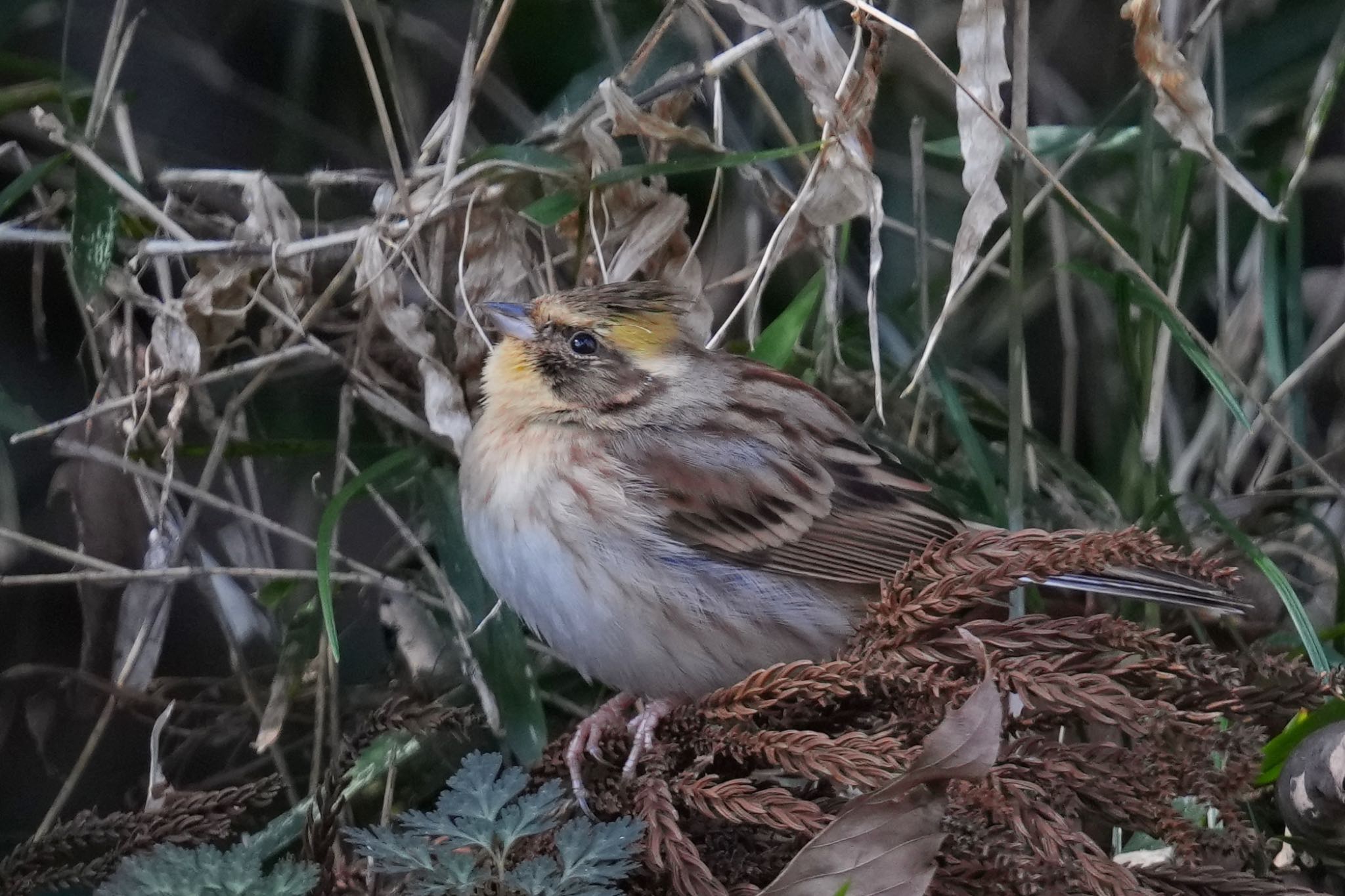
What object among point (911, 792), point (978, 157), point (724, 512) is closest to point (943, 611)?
point (911, 792)

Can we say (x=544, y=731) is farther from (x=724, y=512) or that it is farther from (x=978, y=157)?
(x=978, y=157)

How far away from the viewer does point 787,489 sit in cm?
184

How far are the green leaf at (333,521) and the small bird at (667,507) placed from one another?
167 mm

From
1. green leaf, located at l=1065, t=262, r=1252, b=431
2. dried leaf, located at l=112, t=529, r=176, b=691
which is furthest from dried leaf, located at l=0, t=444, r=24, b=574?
green leaf, located at l=1065, t=262, r=1252, b=431

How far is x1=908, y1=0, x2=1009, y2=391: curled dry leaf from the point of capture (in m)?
1.75

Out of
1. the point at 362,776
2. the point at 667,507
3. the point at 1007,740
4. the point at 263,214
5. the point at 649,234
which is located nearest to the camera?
the point at 1007,740

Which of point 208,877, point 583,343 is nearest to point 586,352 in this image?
point 583,343

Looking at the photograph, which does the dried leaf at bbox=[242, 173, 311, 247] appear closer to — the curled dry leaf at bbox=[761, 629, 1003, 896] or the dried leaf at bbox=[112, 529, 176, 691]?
the dried leaf at bbox=[112, 529, 176, 691]

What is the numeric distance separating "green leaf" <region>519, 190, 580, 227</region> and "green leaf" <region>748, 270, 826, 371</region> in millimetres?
369

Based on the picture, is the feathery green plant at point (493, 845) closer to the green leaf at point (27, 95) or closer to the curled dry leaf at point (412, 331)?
the curled dry leaf at point (412, 331)

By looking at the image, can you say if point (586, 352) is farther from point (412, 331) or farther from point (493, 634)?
point (493, 634)

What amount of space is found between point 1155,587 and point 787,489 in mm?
502

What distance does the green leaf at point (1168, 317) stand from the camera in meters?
1.87

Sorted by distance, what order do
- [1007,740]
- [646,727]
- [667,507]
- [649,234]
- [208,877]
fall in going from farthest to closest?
[649,234], [667,507], [646,727], [1007,740], [208,877]
